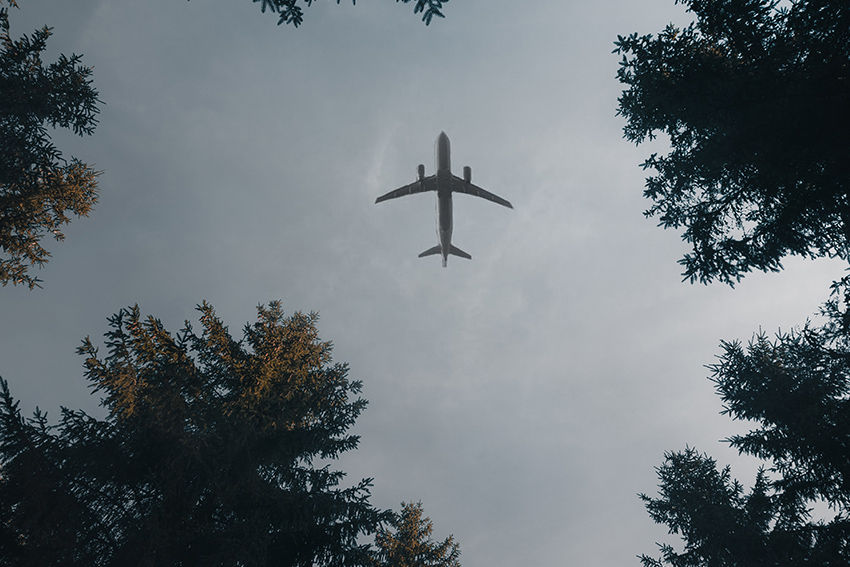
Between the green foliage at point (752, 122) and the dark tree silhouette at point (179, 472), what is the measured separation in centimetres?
824

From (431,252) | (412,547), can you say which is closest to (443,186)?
(431,252)

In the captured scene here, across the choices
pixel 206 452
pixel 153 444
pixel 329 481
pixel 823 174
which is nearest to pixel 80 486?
pixel 153 444

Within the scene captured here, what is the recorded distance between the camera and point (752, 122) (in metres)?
7.37

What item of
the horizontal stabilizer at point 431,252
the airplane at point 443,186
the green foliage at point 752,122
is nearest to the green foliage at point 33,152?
the green foliage at point 752,122

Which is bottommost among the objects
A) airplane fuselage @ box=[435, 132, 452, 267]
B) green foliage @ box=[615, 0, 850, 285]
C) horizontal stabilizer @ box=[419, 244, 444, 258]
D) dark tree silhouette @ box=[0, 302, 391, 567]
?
dark tree silhouette @ box=[0, 302, 391, 567]

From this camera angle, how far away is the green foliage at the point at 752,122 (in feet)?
22.6

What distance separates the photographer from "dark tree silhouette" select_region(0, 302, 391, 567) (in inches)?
229

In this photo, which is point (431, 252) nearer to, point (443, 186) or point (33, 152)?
point (443, 186)

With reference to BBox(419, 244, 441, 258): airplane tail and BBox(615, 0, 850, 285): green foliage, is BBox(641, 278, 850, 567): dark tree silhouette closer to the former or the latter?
BBox(615, 0, 850, 285): green foliage

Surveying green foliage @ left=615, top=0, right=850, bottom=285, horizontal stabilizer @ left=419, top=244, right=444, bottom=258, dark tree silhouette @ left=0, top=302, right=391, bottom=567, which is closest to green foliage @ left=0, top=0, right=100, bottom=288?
dark tree silhouette @ left=0, top=302, right=391, bottom=567

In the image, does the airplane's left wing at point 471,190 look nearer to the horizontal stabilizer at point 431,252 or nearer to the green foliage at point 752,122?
the horizontal stabilizer at point 431,252

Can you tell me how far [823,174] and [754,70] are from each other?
7.16ft

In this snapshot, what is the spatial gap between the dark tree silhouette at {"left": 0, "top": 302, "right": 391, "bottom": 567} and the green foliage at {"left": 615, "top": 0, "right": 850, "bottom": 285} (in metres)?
8.24

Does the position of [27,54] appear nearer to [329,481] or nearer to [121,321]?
[121,321]
